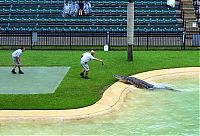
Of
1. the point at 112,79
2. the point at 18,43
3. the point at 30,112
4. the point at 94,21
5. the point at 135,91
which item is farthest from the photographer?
the point at 94,21

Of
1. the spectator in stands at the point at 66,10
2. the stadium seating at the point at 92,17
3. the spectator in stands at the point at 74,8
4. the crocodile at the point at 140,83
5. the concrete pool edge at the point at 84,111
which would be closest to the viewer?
the concrete pool edge at the point at 84,111

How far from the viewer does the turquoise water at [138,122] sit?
43.3 feet

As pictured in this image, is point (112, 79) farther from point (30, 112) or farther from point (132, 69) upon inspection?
point (30, 112)

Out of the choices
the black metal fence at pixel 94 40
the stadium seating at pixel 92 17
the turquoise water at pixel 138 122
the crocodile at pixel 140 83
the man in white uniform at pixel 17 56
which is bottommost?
the turquoise water at pixel 138 122

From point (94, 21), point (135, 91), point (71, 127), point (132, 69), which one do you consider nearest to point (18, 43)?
point (94, 21)

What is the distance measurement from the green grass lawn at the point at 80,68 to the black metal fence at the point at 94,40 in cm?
282

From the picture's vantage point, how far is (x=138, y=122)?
46.8 feet

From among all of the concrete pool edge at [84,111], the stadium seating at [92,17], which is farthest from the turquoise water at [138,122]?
the stadium seating at [92,17]

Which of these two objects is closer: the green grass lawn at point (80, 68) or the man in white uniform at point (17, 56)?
the green grass lawn at point (80, 68)

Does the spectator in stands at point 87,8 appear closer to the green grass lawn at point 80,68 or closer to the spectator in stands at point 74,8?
the spectator in stands at point 74,8

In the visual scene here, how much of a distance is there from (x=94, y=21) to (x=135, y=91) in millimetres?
21126

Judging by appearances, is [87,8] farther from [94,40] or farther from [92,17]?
[94,40]

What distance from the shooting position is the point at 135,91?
18.9m

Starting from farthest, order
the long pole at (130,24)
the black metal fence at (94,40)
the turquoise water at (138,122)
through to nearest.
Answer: the black metal fence at (94,40), the long pole at (130,24), the turquoise water at (138,122)
